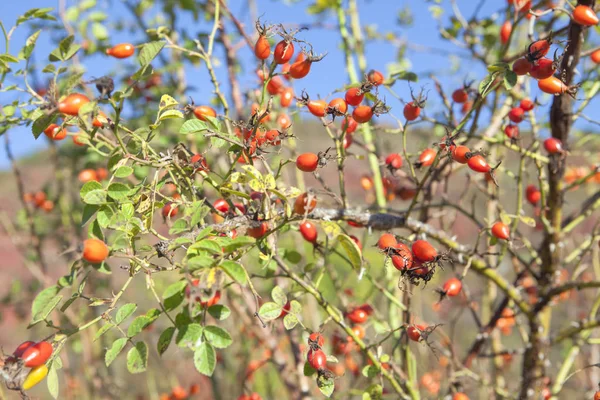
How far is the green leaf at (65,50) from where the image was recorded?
1.07m

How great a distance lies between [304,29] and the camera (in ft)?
4.09

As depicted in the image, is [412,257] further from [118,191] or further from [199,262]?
[118,191]

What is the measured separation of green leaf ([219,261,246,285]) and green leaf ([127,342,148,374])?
0.98 ft

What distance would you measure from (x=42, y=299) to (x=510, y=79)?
100cm

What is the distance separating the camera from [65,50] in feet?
3.60

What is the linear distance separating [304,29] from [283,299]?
662 millimetres

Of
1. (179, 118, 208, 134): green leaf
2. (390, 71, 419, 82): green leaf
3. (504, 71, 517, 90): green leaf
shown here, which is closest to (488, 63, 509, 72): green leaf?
(504, 71, 517, 90): green leaf

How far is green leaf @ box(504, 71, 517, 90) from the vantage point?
99 centimetres

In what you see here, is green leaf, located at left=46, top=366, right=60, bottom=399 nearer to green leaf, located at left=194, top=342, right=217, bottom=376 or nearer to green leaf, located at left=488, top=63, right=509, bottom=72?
green leaf, located at left=194, top=342, right=217, bottom=376

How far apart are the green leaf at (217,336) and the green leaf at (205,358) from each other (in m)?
0.01

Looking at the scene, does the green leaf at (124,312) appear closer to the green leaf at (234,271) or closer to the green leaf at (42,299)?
the green leaf at (42,299)

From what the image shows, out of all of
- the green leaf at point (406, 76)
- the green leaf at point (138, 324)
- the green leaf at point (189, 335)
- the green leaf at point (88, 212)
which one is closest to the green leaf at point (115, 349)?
the green leaf at point (138, 324)

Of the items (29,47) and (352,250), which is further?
(29,47)

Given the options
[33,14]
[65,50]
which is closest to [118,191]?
[65,50]
